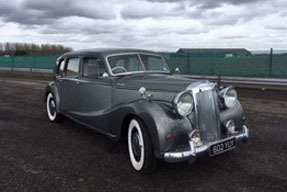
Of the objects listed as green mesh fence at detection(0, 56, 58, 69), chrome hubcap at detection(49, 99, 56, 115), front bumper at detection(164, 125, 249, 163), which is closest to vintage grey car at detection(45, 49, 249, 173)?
front bumper at detection(164, 125, 249, 163)

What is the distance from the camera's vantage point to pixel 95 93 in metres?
5.76

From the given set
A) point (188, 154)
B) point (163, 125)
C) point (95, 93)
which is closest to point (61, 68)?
point (95, 93)

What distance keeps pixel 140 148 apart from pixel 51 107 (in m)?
4.08

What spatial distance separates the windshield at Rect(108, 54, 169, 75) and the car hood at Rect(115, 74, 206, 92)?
202mm

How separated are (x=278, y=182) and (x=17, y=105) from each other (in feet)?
27.2

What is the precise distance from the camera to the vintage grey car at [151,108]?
13.5ft

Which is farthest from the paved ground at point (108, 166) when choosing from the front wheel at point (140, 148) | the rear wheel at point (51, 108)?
the rear wheel at point (51, 108)

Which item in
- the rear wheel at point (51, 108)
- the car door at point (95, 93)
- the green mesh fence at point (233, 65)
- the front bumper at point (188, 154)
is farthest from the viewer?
the green mesh fence at point (233, 65)

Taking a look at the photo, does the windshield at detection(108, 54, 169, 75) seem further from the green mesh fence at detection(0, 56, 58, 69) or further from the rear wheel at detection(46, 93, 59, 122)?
the green mesh fence at detection(0, 56, 58, 69)

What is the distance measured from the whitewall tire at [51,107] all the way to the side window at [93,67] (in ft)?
5.61

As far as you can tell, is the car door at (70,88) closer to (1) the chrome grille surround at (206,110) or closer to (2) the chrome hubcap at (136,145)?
(2) the chrome hubcap at (136,145)

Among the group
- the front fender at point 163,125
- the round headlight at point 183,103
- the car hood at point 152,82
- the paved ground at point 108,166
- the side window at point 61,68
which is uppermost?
the side window at point 61,68

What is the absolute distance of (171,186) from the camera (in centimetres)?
398

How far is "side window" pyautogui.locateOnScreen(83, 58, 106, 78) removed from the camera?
5.71 meters
